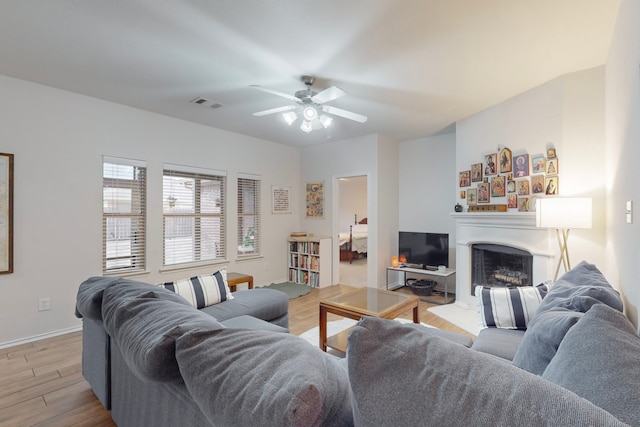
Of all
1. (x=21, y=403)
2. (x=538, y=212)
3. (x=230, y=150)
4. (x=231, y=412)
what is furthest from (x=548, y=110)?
(x=21, y=403)

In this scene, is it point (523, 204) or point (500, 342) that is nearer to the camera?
point (500, 342)

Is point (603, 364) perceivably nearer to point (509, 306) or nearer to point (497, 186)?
point (509, 306)

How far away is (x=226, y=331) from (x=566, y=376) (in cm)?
103

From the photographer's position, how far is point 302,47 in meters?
2.36

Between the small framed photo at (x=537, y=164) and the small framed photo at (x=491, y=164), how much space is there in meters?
0.45

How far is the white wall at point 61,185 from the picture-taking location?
2975 millimetres

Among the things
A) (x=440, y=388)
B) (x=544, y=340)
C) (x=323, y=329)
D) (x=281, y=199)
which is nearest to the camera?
(x=440, y=388)

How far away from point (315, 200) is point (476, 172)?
280 centimetres

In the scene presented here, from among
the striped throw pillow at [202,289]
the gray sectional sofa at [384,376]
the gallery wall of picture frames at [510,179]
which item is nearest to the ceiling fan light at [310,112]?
the striped throw pillow at [202,289]

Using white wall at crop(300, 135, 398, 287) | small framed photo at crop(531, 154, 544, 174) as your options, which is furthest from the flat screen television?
small framed photo at crop(531, 154, 544, 174)

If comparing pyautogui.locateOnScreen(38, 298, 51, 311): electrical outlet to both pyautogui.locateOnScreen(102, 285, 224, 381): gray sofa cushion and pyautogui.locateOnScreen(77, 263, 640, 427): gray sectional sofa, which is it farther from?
pyautogui.locateOnScreen(77, 263, 640, 427): gray sectional sofa

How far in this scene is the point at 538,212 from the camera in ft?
8.85

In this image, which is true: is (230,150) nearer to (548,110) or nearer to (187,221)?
(187,221)

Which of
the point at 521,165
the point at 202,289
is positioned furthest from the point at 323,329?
the point at 521,165
